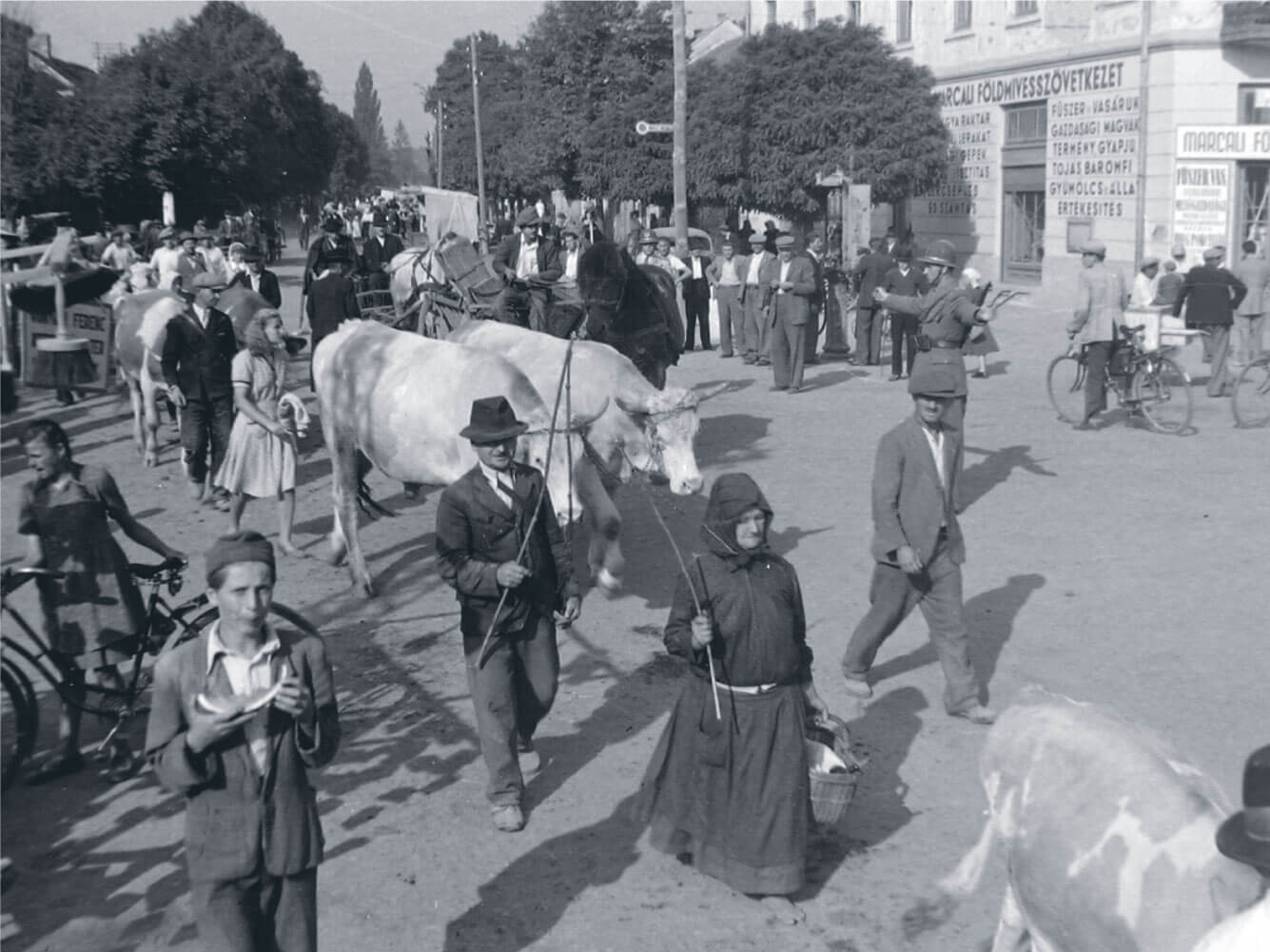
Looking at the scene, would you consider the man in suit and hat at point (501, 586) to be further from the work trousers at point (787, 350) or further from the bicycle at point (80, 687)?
the work trousers at point (787, 350)

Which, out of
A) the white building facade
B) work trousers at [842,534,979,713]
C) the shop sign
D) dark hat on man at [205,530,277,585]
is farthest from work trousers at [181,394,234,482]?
the shop sign

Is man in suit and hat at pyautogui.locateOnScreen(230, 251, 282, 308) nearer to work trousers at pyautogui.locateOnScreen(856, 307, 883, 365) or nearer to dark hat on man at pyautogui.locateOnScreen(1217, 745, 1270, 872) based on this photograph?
work trousers at pyautogui.locateOnScreen(856, 307, 883, 365)

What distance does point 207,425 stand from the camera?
12.2 metres

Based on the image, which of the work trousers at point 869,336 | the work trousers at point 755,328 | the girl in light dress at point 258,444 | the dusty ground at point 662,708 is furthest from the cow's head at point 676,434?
the work trousers at point 755,328

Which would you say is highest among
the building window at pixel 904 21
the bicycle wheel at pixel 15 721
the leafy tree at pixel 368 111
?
the leafy tree at pixel 368 111

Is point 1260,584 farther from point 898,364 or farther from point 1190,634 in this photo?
point 898,364

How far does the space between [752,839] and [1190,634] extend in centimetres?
421

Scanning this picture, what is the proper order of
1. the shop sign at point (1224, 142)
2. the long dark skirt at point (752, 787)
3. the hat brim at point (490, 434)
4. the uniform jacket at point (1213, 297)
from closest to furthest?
the long dark skirt at point (752, 787) → the hat brim at point (490, 434) → the uniform jacket at point (1213, 297) → the shop sign at point (1224, 142)

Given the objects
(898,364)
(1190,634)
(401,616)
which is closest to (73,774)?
(401,616)

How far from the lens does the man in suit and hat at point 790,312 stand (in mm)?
17641

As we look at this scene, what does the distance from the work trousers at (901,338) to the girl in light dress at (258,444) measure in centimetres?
992

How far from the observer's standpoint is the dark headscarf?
214 inches

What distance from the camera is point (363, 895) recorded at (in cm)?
565

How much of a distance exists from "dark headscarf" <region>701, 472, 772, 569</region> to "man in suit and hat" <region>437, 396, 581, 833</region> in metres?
0.94
